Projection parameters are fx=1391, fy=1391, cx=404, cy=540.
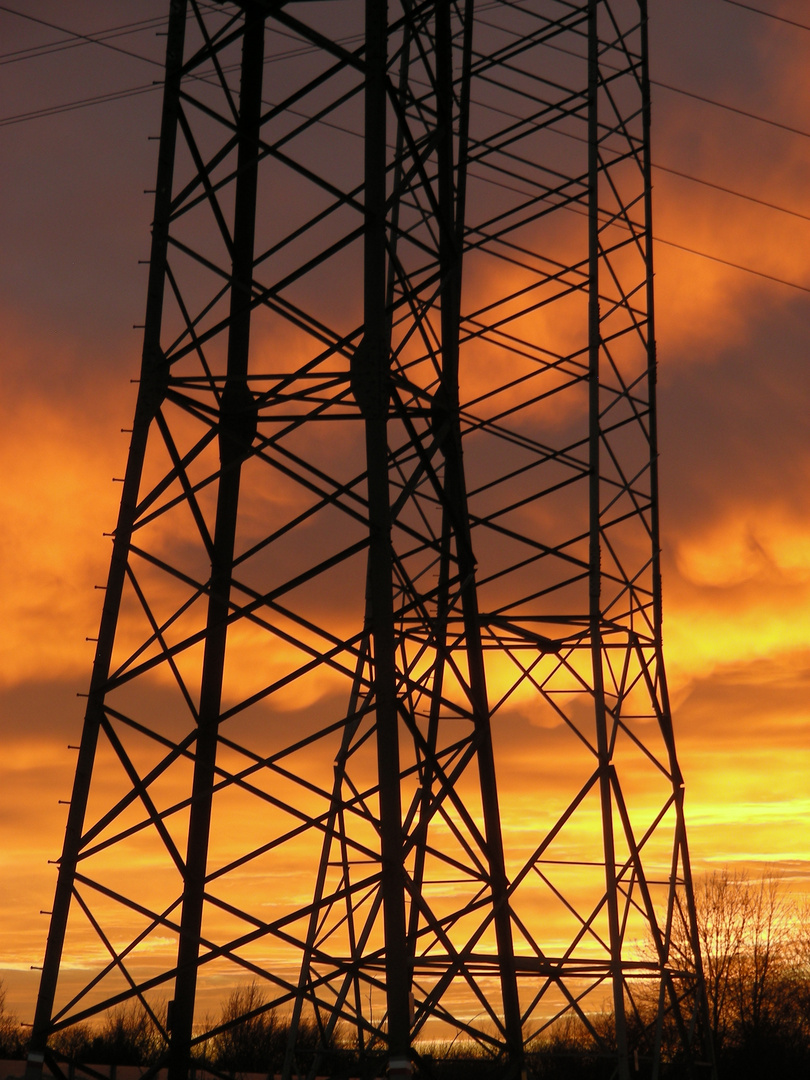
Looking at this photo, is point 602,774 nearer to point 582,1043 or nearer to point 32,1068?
point 32,1068

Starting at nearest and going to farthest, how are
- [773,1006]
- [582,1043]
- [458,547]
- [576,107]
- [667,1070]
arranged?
[458,547], [576,107], [667,1070], [582,1043], [773,1006]

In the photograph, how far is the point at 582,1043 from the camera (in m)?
42.1

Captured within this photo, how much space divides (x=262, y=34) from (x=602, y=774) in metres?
11.8

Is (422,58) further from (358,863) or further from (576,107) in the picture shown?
(358,863)

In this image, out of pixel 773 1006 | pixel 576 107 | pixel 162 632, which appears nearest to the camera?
pixel 162 632

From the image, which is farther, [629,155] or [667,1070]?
[667,1070]

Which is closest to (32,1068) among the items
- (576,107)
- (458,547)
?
(458,547)

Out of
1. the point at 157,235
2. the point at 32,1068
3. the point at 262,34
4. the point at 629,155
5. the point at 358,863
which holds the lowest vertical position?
the point at 32,1068

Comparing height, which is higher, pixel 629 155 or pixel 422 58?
pixel 629 155

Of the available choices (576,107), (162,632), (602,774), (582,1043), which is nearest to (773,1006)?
(582,1043)

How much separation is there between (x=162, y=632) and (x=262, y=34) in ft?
27.9

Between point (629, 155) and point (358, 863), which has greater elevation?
point (629, 155)

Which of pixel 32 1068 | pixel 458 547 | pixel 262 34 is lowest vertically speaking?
pixel 32 1068

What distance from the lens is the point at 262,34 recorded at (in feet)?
62.8
